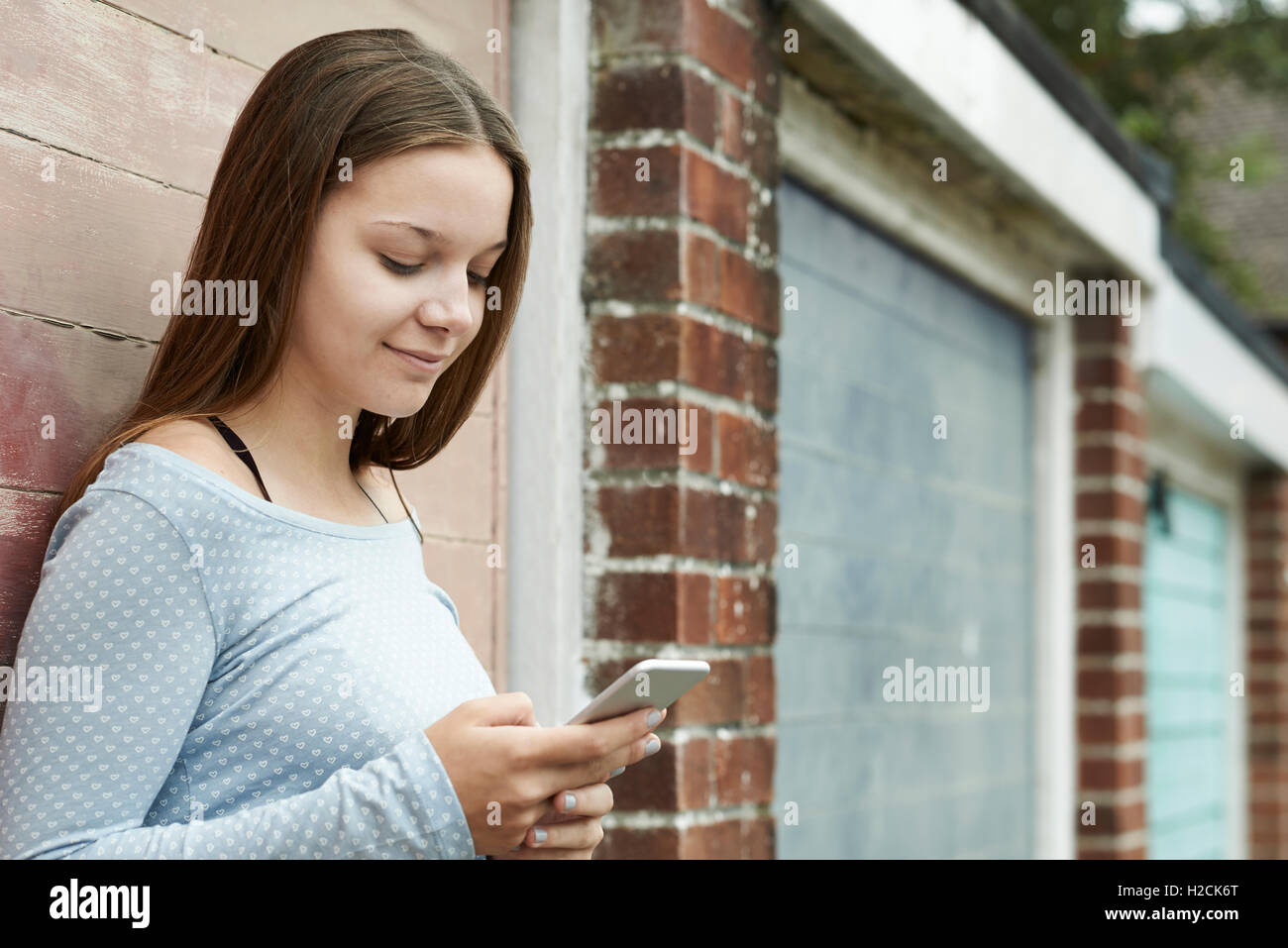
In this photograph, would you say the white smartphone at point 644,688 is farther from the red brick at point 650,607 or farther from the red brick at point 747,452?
the red brick at point 747,452

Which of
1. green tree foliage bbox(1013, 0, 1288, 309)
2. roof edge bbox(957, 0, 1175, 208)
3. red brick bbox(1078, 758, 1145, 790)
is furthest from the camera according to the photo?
green tree foliage bbox(1013, 0, 1288, 309)

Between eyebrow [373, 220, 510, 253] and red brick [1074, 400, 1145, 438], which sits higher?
red brick [1074, 400, 1145, 438]

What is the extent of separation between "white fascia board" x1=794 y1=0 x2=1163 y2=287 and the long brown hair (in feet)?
4.47

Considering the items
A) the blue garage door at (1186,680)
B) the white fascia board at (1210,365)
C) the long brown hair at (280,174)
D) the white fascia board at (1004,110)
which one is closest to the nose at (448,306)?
the long brown hair at (280,174)

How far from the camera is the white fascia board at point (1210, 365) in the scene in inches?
190

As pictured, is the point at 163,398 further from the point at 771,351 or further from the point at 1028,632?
the point at 1028,632

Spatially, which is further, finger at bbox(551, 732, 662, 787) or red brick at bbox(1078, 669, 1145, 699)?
red brick at bbox(1078, 669, 1145, 699)

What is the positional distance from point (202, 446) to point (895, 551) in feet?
8.34

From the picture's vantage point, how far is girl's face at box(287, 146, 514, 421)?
1.46m

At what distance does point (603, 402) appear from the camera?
2.36 m

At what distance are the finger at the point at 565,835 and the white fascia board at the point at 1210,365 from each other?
378 centimetres

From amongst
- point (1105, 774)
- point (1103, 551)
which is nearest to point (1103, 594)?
point (1103, 551)

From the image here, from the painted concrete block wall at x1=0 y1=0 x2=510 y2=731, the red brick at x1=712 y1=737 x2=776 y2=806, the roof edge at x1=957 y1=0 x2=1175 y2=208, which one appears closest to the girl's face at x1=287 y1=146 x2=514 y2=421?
the painted concrete block wall at x1=0 y1=0 x2=510 y2=731

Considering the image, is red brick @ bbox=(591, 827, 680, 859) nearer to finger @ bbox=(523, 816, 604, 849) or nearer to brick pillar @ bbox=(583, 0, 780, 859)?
brick pillar @ bbox=(583, 0, 780, 859)
